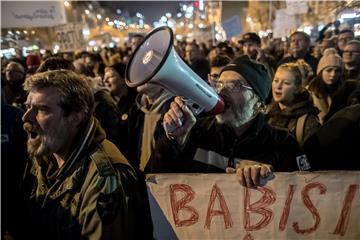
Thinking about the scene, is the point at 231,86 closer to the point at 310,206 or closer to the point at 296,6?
the point at 310,206

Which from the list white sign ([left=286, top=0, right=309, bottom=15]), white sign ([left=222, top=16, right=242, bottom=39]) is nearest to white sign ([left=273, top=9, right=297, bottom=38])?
white sign ([left=286, top=0, right=309, bottom=15])

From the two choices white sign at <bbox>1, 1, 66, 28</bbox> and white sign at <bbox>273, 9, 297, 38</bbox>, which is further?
white sign at <bbox>273, 9, 297, 38</bbox>

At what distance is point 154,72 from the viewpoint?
2164 mm

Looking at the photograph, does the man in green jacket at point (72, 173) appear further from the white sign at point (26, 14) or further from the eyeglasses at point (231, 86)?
the white sign at point (26, 14)

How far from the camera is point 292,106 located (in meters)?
4.12

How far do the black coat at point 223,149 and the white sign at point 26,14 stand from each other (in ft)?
29.3

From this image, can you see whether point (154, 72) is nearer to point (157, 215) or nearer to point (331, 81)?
point (157, 215)

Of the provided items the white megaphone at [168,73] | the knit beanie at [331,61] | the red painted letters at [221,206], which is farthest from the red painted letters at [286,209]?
the knit beanie at [331,61]

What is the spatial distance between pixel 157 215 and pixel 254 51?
647 centimetres

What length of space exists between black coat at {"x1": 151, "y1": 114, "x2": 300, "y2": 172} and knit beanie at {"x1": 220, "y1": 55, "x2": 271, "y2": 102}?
17 cm

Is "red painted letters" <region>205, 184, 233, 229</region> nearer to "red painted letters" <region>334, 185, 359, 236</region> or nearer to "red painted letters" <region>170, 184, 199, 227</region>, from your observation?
"red painted letters" <region>170, 184, 199, 227</region>

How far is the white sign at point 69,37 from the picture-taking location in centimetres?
1146

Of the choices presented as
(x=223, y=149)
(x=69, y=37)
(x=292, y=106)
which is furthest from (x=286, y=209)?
(x=69, y=37)

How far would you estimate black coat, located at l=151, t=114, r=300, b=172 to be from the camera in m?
2.57
